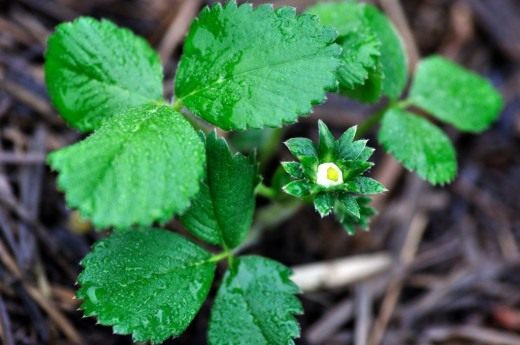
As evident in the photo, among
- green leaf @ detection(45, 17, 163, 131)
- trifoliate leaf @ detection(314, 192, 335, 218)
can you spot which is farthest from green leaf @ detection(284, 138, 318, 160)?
green leaf @ detection(45, 17, 163, 131)

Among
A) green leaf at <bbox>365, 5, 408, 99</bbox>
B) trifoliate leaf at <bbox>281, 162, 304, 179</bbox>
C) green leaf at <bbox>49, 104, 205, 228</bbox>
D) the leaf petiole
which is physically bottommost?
the leaf petiole

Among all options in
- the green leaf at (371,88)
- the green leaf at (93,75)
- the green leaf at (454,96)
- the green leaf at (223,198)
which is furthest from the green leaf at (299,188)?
the green leaf at (454,96)

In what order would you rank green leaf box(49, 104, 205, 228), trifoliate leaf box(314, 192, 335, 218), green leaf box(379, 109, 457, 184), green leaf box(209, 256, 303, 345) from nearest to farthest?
green leaf box(49, 104, 205, 228), trifoliate leaf box(314, 192, 335, 218), green leaf box(209, 256, 303, 345), green leaf box(379, 109, 457, 184)

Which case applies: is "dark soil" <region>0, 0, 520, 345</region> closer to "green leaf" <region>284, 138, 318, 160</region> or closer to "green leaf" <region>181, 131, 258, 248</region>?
"green leaf" <region>181, 131, 258, 248</region>

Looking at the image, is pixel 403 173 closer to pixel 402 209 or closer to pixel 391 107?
pixel 402 209

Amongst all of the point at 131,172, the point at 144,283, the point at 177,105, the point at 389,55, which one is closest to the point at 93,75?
the point at 177,105

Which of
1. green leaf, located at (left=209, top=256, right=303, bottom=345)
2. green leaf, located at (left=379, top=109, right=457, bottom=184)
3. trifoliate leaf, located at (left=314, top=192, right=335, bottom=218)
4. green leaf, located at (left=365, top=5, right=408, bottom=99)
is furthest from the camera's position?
green leaf, located at (left=365, top=5, right=408, bottom=99)

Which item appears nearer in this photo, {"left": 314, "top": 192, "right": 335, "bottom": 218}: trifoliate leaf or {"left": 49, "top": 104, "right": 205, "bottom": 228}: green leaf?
{"left": 49, "top": 104, "right": 205, "bottom": 228}: green leaf
